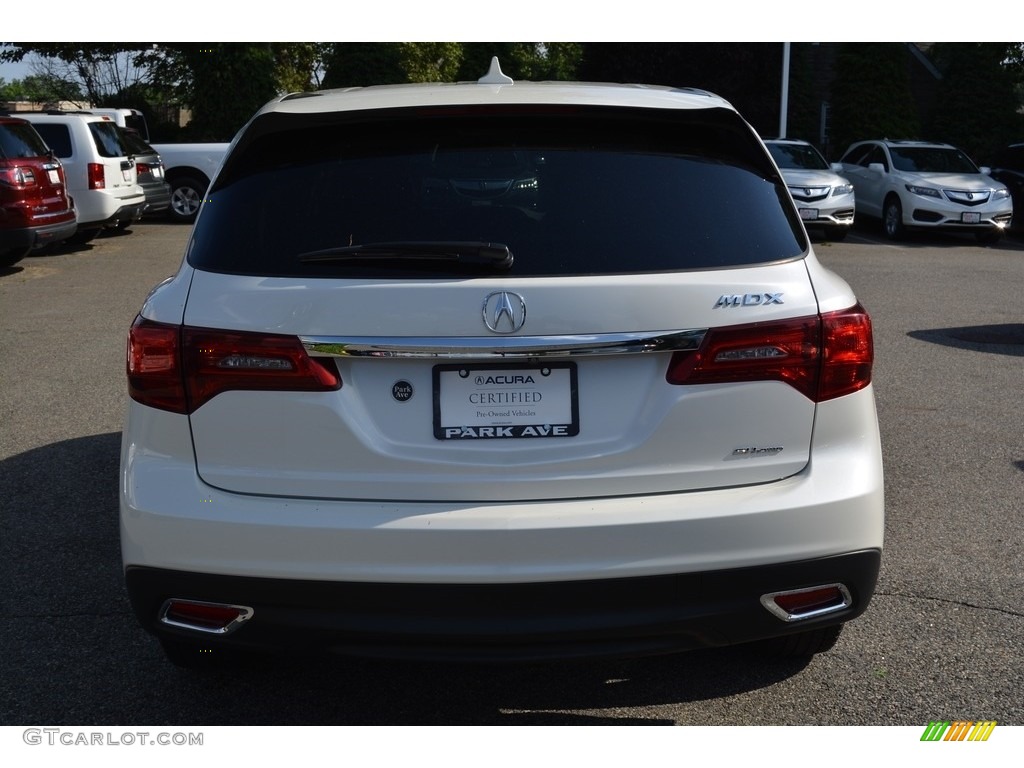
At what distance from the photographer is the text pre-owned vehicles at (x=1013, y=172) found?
21703 mm

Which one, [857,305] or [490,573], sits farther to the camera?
[857,305]

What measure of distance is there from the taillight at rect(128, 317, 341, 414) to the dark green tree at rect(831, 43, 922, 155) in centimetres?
3358

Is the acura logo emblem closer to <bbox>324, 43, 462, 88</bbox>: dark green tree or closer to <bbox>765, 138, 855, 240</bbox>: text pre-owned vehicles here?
<bbox>765, 138, 855, 240</bbox>: text pre-owned vehicles

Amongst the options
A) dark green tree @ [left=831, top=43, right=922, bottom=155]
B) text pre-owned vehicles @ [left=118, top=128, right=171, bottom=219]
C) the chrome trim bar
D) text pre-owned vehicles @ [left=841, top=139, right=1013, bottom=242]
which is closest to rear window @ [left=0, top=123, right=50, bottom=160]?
text pre-owned vehicles @ [left=118, top=128, right=171, bottom=219]

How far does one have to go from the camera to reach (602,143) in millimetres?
3209

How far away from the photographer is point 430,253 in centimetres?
293

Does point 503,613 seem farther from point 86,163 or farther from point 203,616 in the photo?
point 86,163

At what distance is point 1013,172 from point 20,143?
1710cm

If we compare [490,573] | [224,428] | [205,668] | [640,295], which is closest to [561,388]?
[640,295]

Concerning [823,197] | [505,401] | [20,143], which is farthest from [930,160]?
[505,401]

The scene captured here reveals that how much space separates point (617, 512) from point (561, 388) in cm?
33

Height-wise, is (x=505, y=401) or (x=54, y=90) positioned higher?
(x=505, y=401)

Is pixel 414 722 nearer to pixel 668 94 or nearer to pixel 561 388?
pixel 561 388

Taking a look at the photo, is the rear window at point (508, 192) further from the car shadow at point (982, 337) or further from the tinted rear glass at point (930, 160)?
the tinted rear glass at point (930, 160)
